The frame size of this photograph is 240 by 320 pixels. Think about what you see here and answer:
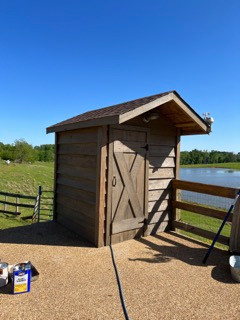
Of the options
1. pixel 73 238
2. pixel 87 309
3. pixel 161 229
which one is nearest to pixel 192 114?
pixel 161 229

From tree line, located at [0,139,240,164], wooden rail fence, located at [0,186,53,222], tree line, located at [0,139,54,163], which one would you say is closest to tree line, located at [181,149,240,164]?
tree line, located at [0,139,240,164]

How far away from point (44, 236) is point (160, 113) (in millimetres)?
3608

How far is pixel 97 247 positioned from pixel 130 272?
1.07 metres

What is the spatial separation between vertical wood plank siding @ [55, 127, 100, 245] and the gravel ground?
45cm

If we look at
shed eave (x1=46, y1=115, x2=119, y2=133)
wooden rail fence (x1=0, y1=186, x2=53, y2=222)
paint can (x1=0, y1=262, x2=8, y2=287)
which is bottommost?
wooden rail fence (x1=0, y1=186, x2=53, y2=222)

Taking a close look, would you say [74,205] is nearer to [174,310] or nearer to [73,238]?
[73,238]

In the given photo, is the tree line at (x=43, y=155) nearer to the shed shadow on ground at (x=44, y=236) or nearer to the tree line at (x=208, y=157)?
the tree line at (x=208, y=157)

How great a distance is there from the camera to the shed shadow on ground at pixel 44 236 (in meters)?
4.69

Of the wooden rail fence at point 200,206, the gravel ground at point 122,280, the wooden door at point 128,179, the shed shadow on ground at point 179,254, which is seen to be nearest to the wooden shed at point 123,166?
the wooden door at point 128,179

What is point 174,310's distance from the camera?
8.90 ft

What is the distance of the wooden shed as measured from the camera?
4.52 m

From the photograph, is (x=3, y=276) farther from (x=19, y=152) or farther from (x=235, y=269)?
(x=19, y=152)

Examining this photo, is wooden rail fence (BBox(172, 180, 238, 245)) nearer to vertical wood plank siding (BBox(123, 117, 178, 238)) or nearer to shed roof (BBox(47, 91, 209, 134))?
vertical wood plank siding (BBox(123, 117, 178, 238))

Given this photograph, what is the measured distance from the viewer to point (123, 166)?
4770 millimetres
